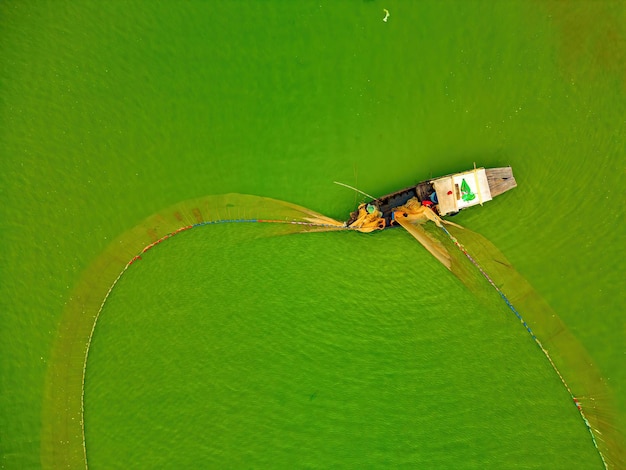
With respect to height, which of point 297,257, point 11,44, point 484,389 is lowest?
point 484,389

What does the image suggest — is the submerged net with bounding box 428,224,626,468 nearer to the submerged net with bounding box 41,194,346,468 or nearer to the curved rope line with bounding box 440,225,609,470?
the curved rope line with bounding box 440,225,609,470

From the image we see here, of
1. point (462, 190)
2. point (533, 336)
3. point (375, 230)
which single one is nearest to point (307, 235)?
point (375, 230)

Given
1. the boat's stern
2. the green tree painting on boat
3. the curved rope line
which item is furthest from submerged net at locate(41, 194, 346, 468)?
the curved rope line

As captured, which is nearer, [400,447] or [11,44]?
[400,447]

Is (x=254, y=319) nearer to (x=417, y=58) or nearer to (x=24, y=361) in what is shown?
(x=24, y=361)

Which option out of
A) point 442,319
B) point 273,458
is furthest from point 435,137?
point 273,458

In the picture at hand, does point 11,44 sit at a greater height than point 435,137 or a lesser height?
greater
